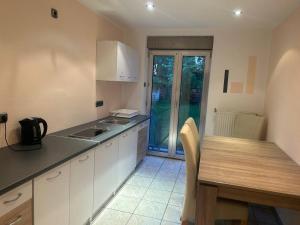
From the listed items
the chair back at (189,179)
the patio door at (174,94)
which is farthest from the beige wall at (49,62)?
the chair back at (189,179)

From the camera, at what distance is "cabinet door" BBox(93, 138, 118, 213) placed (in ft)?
7.36

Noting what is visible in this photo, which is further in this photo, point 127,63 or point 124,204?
point 127,63

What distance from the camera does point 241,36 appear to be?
355cm

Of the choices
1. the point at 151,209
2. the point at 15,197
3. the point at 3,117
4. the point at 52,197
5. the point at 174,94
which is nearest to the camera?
the point at 15,197

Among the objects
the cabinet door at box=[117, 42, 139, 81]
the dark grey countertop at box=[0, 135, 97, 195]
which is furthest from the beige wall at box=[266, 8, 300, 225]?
the cabinet door at box=[117, 42, 139, 81]

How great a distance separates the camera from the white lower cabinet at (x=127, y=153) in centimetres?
280

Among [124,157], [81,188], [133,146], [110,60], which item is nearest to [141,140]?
[133,146]

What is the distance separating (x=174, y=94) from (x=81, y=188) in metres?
2.53

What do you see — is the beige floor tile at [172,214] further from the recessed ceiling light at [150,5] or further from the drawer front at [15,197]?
the recessed ceiling light at [150,5]

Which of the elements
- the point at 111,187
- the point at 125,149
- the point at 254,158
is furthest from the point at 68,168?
the point at 254,158

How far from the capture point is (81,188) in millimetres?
1984

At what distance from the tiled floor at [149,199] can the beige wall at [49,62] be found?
1.09 meters

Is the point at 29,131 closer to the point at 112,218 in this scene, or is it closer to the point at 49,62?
the point at 49,62

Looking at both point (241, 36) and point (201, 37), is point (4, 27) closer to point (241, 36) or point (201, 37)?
point (201, 37)
